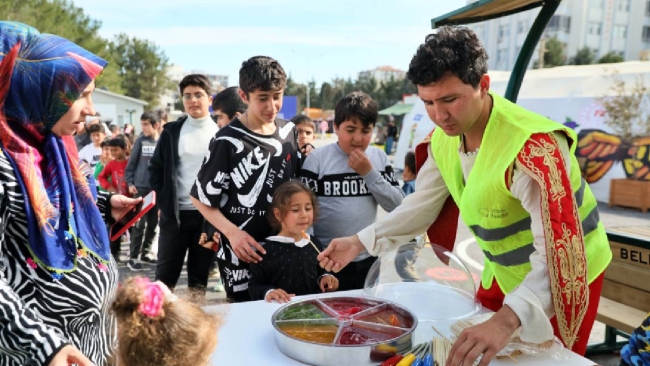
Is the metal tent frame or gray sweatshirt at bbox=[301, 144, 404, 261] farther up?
the metal tent frame

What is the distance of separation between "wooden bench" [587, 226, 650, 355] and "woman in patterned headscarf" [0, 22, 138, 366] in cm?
262

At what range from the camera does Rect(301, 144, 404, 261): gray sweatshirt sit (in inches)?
102

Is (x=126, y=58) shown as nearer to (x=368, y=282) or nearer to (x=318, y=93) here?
(x=318, y=93)

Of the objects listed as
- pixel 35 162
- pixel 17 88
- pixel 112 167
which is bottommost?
pixel 112 167

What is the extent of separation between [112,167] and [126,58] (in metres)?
57.8

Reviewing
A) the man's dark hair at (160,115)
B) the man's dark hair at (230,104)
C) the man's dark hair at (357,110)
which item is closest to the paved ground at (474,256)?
the man's dark hair at (357,110)

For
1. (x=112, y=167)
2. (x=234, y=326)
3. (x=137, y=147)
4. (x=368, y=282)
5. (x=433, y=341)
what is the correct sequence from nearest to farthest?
(x=433, y=341)
(x=234, y=326)
(x=368, y=282)
(x=137, y=147)
(x=112, y=167)

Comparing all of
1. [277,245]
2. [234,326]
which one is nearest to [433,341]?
[234,326]

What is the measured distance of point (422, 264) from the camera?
1.96 m

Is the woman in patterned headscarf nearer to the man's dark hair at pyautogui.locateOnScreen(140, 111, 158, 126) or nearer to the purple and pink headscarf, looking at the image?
the purple and pink headscarf

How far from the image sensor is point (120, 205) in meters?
1.93

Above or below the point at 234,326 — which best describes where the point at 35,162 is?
above

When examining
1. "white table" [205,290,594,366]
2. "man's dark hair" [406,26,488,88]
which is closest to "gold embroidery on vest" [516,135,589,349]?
"white table" [205,290,594,366]

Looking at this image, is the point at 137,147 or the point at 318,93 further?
the point at 318,93
